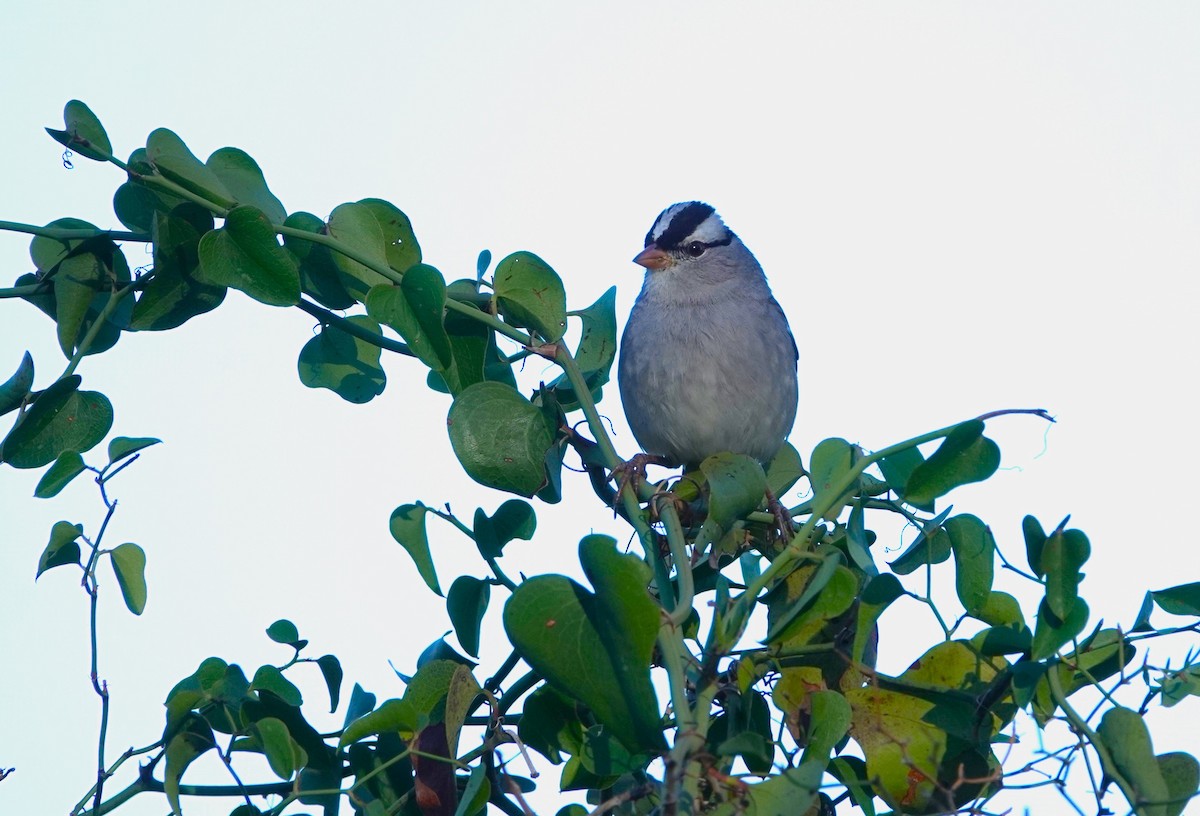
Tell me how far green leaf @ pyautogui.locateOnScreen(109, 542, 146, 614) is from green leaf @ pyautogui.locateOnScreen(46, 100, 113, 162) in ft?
2.36

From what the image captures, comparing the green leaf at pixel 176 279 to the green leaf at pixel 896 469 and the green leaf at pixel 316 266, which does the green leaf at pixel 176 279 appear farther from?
the green leaf at pixel 896 469

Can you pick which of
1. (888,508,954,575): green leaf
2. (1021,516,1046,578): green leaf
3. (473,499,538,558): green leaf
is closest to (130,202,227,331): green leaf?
(473,499,538,558): green leaf

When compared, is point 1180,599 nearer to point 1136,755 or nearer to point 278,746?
point 1136,755

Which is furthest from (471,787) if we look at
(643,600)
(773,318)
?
(773,318)

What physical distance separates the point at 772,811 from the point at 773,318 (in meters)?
3.50

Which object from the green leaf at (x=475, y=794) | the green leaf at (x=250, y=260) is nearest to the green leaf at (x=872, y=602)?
the green leaf at (x=475, y=794)

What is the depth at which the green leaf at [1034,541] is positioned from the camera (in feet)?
6.32

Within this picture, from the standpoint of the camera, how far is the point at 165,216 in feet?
7.82

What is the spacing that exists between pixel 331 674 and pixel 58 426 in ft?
2.30

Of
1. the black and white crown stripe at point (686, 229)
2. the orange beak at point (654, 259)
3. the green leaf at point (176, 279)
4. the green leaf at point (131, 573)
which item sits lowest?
the green leaf at point (131, 573)

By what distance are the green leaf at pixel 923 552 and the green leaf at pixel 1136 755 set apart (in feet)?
1.59

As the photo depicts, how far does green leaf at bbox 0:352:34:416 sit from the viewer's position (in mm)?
2379

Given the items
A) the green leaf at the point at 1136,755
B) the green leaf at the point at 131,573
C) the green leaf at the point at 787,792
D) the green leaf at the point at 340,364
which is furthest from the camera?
the green leaf at the point at 340,364

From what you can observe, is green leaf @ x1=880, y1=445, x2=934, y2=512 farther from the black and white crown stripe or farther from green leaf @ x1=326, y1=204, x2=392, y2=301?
the black and white crown stripe
